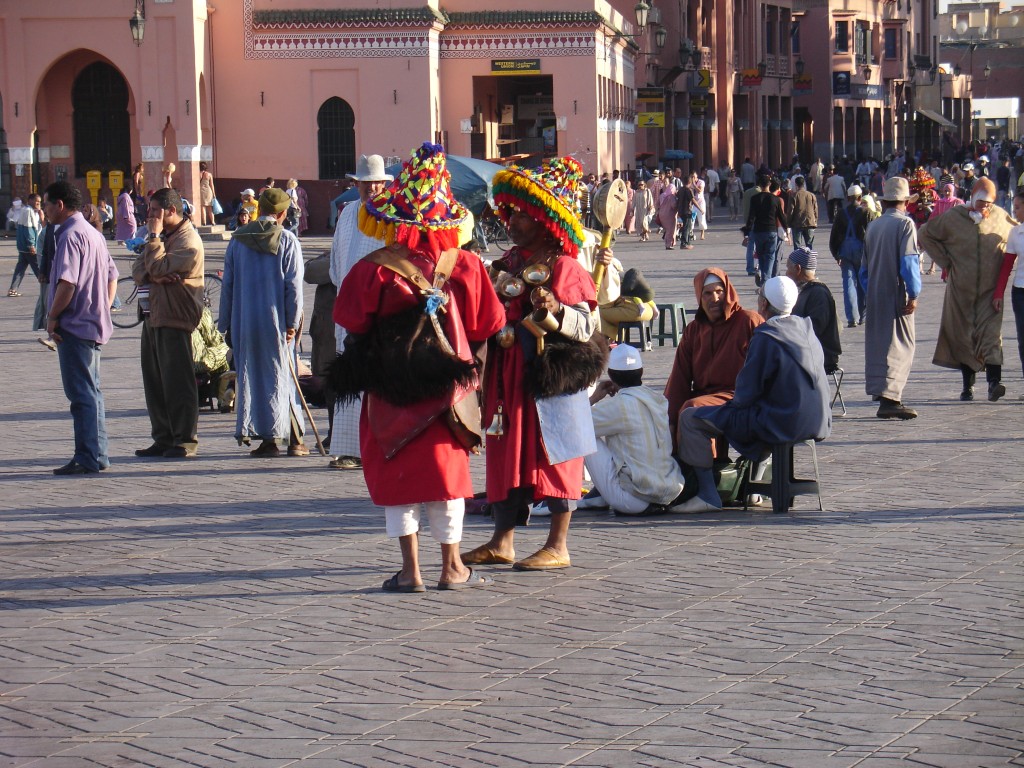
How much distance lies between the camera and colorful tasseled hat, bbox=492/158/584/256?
750 centimetres

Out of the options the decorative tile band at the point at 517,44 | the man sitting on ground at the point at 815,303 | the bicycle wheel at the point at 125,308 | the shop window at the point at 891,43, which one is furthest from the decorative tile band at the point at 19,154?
the shop window at the point at 891,43

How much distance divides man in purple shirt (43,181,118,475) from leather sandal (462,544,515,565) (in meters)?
3.58

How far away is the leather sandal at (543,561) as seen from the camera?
297 inches

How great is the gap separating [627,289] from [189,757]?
30.7 feet

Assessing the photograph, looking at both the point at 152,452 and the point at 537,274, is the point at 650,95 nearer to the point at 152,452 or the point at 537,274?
the point at 152,452

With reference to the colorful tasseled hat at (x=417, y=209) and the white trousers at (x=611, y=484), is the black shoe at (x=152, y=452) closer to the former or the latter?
the white trousers at (x=611, y=484)

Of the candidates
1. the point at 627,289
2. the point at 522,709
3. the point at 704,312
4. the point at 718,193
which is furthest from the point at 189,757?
the point at 718,193

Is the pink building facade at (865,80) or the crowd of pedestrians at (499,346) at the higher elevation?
the pink building facade at (865,80)

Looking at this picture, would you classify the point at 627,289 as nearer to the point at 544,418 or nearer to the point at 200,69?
the point at 544,418

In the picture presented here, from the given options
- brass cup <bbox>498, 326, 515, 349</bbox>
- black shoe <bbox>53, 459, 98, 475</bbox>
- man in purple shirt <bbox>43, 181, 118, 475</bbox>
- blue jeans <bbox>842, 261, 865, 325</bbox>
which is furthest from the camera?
blue jeans <bbox>842, 261, 865, 325</bbox>

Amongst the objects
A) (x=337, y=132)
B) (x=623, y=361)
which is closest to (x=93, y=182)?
(x=337, y=132)

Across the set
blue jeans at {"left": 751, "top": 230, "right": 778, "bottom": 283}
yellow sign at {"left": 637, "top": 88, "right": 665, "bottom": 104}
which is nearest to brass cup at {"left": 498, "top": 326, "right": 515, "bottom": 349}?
blue jeans at {"left": 751, "top": 230, "right": 778, "bottom": 283}

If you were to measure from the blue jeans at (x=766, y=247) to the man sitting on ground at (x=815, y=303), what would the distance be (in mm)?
11690

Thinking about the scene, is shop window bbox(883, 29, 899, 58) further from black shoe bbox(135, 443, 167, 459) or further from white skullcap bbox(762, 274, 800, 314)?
white skullcap bbox(762, 274, 800, 314)
